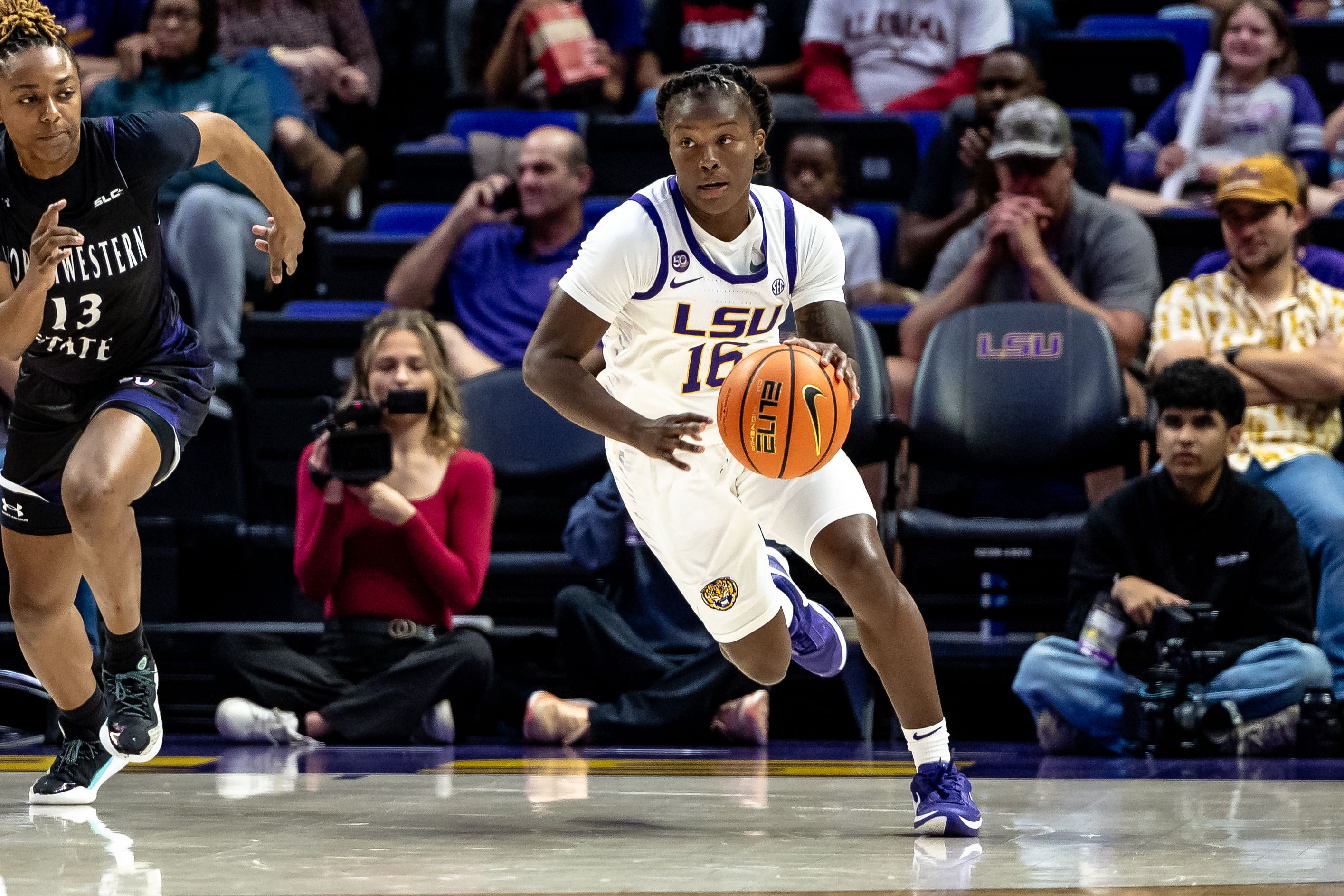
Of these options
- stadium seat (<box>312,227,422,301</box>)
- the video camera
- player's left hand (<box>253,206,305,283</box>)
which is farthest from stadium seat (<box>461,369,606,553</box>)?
player's left hand (<box>253,206,305,283</box>)

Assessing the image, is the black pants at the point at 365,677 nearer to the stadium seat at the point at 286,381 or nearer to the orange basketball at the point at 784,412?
the stadium seat at the point at 286,381

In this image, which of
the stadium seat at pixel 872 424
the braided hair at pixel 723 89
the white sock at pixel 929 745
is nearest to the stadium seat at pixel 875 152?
the stadium seat at pixel 872 424

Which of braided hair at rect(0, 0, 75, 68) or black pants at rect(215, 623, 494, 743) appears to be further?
black pants at rect(215, 623, 494, 743)

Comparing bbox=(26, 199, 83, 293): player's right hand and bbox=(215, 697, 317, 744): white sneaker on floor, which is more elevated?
bbox=(26, 199, 83, 293): player's right hand

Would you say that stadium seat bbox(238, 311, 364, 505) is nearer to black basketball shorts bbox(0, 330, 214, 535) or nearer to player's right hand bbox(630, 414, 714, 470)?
black basketball shorts bbox(0, 330, 214, 535)

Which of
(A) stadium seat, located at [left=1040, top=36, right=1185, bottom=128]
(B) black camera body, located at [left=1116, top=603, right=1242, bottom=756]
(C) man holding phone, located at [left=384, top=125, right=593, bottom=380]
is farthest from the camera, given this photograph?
(A) stadium seat, located at [left=1040, top=36, right=1185, bottom=128]

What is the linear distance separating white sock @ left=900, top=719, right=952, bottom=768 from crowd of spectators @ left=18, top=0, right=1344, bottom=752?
172 cm

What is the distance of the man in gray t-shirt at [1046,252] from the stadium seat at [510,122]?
7.11 feet

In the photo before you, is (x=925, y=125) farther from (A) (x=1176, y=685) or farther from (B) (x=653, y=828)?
(B) (x=653, y=828)

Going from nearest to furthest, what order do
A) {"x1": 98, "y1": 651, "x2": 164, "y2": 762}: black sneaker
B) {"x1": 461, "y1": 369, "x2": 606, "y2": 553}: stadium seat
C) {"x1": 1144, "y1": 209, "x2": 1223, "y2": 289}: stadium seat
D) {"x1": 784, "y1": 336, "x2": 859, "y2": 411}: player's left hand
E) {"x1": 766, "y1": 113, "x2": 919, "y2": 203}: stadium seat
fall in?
{"x1": 784, "y1": 336, "x2": 859, "y2": 411}: player's left hand
{"x1": 98, "y1": 651, "x2": 164, "y2": 762}: black sneaker
{"x1": 461, "y1": 369, "x2": 606, "y2": 553}: stadium seat
{"x1": 1144, "y1": 209, "x2": 1223, "y2": 289}: stadium seat
{"x1": 766, "y1": 113, "x2": 919, "y2": 203}: stadium seat

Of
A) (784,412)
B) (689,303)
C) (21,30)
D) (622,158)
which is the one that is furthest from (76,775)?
(622,158)

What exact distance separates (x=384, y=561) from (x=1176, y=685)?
2569 millimetres

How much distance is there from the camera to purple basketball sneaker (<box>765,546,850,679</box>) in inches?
167

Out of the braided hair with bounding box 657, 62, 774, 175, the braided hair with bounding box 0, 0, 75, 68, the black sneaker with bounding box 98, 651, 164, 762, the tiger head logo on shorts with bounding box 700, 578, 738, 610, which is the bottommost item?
the black sneaker with bounding box 98, 651, 164, 762
